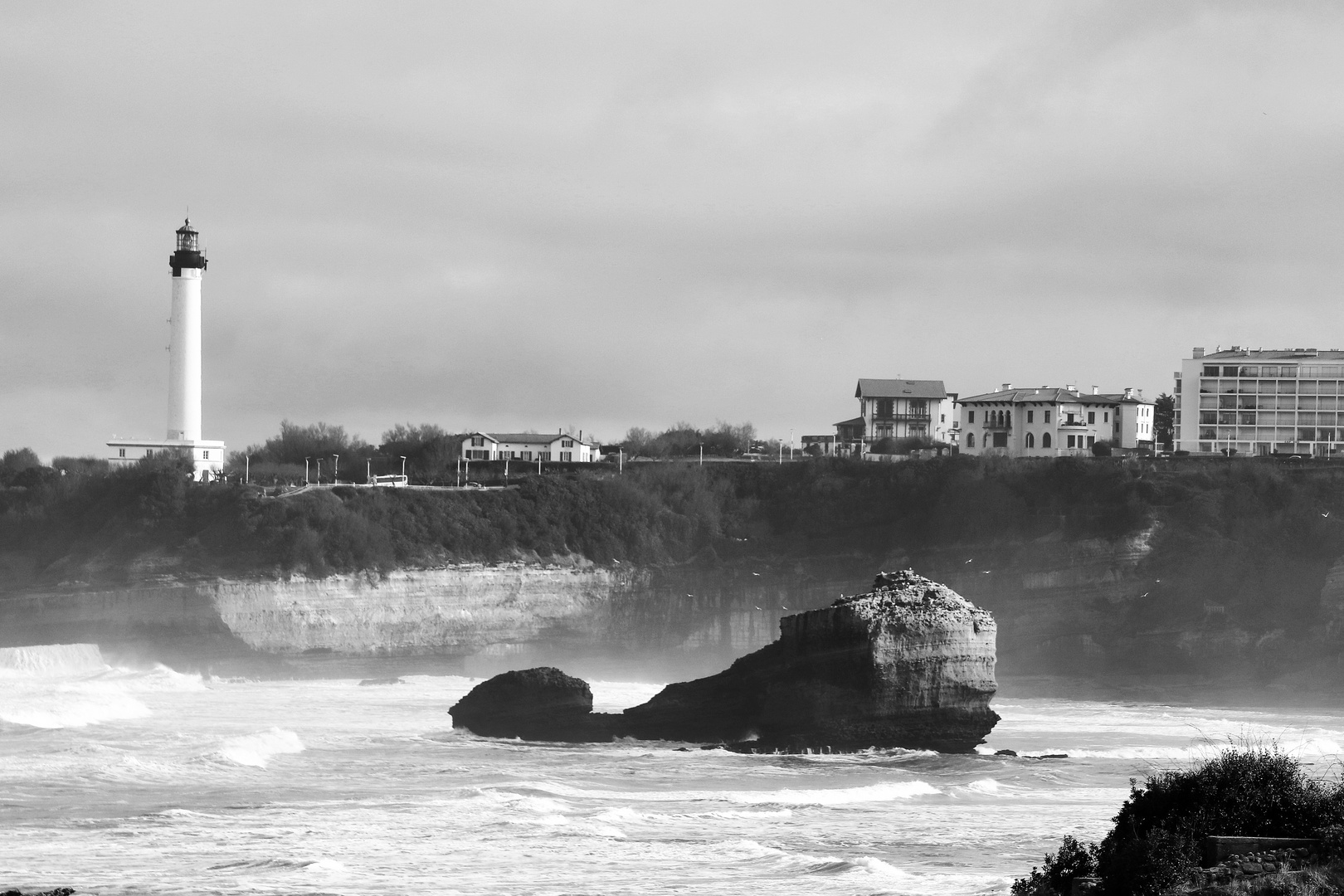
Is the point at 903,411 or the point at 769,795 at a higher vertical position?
the point at 903,411

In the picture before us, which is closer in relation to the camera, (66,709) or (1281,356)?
(66,709)

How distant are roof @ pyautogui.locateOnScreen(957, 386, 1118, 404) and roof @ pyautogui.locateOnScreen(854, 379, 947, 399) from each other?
4.70 metres

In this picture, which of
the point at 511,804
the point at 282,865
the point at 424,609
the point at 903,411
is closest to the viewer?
the point at 282,865

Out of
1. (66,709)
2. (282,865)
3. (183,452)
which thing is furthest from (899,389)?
(282,865)

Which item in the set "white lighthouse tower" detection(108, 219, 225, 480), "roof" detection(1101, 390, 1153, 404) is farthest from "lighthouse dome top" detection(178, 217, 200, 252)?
"roof" detection(1101, 390, 1153, 404)

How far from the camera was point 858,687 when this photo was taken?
120 feet

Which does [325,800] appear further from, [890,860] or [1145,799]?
[1145,799]

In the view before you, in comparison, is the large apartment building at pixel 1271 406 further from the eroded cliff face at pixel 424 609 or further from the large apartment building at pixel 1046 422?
the eroded cliff face at pixel 424 609

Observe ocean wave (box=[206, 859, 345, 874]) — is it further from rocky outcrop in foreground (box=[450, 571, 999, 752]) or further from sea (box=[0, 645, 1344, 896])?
rocky outcrop in foreground (box=[450, 571, 999, 752])

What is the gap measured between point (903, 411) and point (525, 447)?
20290 millimetres

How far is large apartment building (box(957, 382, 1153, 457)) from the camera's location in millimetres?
87062

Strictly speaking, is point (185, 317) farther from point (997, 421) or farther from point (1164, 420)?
point (1164, 420)

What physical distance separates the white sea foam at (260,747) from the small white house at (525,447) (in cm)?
5092

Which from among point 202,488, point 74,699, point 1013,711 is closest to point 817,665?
point 1013,711
